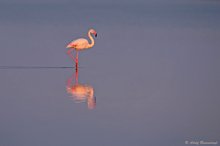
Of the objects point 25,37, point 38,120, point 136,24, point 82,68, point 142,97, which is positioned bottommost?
point 38,120

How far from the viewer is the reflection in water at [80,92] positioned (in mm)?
8617

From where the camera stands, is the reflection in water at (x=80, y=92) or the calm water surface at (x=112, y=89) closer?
the calm water surface at (x=112, y=89)

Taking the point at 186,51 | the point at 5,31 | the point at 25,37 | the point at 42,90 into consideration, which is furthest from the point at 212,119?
the point at 5,31

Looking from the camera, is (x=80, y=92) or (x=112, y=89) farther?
(x=112, y=89)

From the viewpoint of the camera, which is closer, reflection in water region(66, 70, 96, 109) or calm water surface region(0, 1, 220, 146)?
calm water surface region(0, 1, 220, 146)

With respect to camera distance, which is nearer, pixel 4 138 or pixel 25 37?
pixel 4 138

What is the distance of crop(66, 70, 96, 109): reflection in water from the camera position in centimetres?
862

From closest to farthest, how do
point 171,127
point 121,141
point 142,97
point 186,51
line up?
point 121,141
point 171,127
point 142,97
point 186,51

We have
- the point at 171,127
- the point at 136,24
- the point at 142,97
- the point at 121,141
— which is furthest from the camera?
the point at 136,24

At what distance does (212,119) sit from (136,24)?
1125 cm

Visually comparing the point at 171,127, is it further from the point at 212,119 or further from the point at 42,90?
the point at 42,90

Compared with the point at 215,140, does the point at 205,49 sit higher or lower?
higher

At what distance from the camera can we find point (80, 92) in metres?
9.20

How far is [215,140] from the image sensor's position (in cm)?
702
